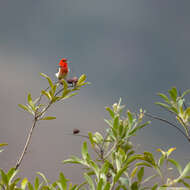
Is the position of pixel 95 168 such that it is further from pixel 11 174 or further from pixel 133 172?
pixel 11 174

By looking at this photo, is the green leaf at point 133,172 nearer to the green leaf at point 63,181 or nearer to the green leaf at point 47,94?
the green leaf at point 63,181

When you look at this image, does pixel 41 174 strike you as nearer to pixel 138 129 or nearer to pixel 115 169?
pixel 115 169

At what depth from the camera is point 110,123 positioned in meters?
1.05

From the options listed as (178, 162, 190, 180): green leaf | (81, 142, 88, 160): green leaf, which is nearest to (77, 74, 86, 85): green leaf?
(81, 142, 88, 160): green leaf

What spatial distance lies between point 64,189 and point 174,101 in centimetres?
49

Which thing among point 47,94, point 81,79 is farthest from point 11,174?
point 81,79

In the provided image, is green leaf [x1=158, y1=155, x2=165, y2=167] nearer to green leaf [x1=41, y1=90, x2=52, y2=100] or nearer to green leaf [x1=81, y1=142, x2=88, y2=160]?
green leaf [x1=81, y1=142, x2=88, y2=160]

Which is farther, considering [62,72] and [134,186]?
[62,72]

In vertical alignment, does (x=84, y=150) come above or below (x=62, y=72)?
below

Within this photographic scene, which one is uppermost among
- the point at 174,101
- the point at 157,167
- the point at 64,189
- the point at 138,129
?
the point at 174,101

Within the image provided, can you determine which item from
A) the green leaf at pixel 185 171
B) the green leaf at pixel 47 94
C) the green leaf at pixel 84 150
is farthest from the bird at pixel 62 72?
the green leaf at pixel 185 171

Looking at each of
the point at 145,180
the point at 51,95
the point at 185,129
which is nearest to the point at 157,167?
the point at 145,180

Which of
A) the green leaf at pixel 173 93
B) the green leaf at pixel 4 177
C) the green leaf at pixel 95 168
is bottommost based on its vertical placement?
the green leaf at pixel 4 177

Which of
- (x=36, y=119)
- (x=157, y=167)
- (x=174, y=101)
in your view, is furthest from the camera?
(x=36, y=119)
